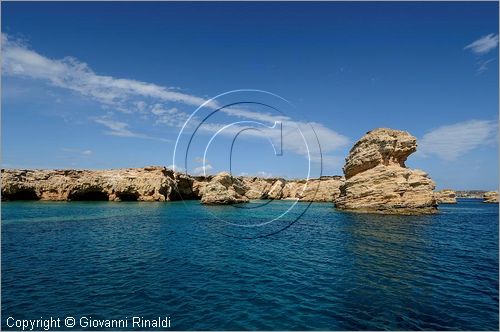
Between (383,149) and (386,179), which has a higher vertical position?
(383,149)

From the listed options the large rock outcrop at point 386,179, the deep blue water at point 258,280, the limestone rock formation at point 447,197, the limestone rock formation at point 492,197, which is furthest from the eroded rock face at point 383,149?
the limestone rock formation at point 492,197

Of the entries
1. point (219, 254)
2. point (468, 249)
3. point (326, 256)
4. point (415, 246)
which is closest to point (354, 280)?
point (326, 256)

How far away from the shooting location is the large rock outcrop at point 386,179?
5666cm

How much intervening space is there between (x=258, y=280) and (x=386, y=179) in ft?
155

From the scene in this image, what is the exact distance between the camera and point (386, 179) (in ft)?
190

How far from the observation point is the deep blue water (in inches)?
542

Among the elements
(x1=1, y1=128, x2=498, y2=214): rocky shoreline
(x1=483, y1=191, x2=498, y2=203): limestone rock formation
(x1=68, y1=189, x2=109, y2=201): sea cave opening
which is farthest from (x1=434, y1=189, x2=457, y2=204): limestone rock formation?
(x1=68, y1=189, x2=109, y2=201): sea cave opening

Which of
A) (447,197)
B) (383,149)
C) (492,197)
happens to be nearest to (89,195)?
(383,149)

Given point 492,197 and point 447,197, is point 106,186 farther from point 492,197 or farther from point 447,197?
point 492,197

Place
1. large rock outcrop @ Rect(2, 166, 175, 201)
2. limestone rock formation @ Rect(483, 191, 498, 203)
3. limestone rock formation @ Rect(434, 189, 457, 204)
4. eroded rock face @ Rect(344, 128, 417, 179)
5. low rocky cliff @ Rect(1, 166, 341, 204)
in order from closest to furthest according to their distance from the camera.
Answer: eroded rock face @ Rect(344, 128, 417, 179) < low rocky cliff @ Rect(1, 166, 341, 204) < large rock outcrop @ Rect(2, 166, 175, 201) < limestone rock formation @ Rect(434, 189, 457, 204) < limestone rock formation @ Rect(483, 191, 498, 203)

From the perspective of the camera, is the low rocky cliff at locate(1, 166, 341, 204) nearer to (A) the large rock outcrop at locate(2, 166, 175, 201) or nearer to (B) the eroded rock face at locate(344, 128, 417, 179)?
(A) the large rock outcrop at locate(2, 166, 175, 201)

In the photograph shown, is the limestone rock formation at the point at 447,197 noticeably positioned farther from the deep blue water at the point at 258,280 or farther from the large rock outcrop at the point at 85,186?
the deep blue water at the point at 258,280

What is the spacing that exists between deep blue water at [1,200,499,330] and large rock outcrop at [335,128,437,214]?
2267 cm

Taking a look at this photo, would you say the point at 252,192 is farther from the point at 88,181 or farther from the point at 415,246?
the point at 415,246
